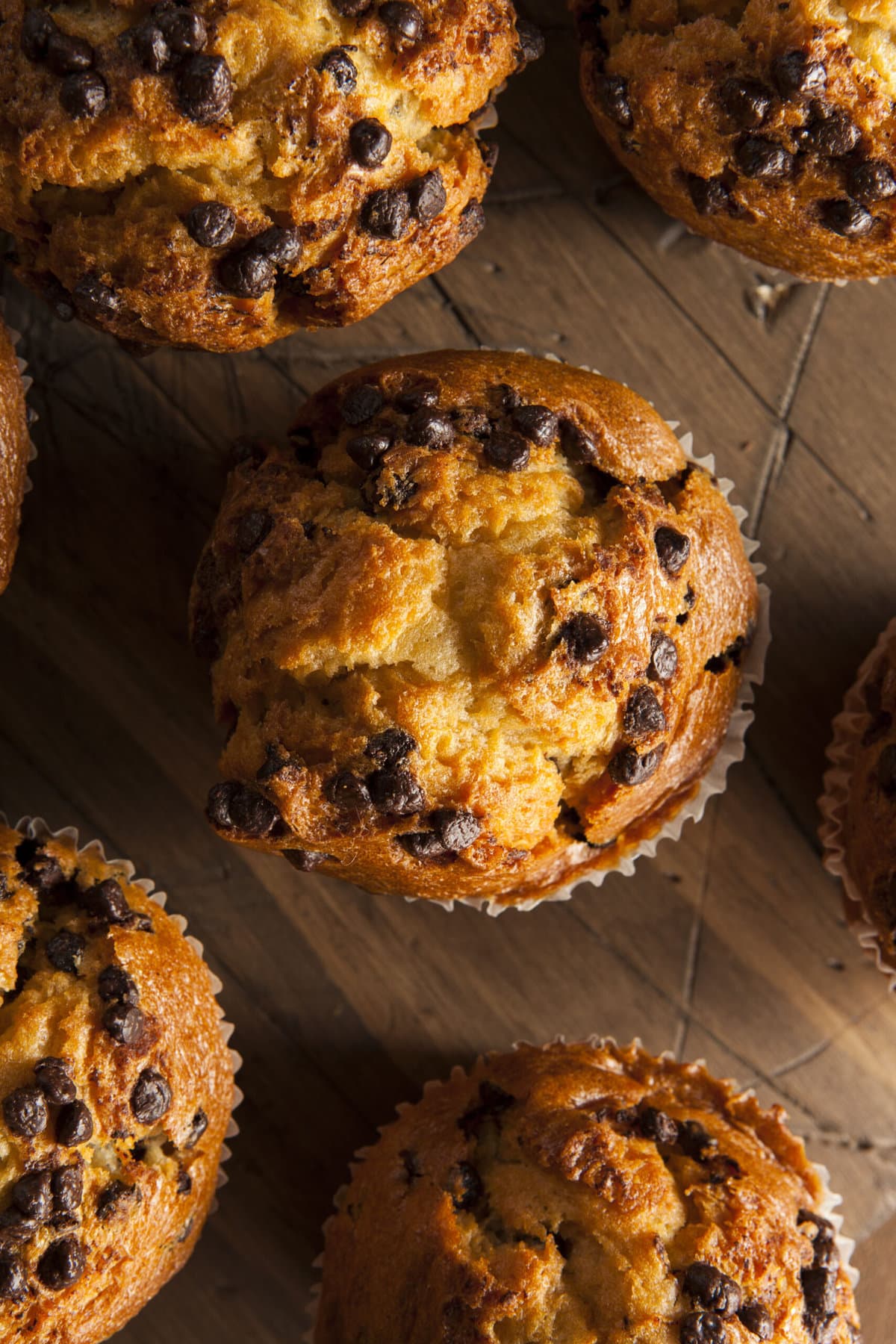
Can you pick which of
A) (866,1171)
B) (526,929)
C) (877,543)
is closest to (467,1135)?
(526,929)

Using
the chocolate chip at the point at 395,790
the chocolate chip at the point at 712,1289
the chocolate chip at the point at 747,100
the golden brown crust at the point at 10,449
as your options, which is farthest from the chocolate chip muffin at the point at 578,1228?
the chocolate chip at the point at 747,100

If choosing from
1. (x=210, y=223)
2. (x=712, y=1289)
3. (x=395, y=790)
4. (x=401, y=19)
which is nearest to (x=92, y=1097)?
(x=395, y=790)

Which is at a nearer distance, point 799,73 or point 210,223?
point 210,223

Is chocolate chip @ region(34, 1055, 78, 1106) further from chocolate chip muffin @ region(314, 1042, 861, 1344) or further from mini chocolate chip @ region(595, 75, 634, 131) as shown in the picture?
mini chocolate chip @ region(595, 75, 634, 131)

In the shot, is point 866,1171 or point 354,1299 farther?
point 866,1171

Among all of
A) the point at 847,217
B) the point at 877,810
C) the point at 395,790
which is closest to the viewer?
the point at 395,790

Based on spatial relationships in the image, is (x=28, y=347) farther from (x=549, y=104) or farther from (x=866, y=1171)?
(x=866, y=1171)

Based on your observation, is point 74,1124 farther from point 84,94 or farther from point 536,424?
point 84,94
